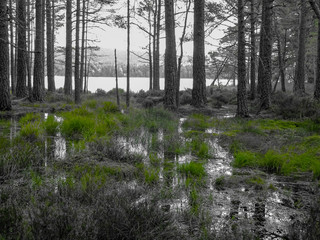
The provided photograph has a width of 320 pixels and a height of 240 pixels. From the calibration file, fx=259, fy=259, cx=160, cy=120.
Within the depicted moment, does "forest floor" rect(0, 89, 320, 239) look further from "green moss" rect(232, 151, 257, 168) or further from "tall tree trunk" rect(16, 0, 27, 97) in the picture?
"tall tree trunk" rect(16, 0, 27, 97)

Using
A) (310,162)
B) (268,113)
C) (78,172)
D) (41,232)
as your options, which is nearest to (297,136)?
(310,162)

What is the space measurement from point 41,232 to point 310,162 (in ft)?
13.3

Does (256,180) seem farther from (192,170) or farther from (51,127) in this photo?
(51,127)

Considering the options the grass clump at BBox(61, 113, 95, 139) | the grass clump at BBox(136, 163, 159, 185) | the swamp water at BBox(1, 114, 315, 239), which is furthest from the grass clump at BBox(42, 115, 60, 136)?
the grass clump at BBox(136, 163, 159, 185)

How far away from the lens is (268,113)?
10.0 metres

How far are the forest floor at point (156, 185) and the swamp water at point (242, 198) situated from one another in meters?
0.01

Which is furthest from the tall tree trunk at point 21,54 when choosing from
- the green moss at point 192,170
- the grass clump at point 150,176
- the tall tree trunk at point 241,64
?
the green moss at point 192,170

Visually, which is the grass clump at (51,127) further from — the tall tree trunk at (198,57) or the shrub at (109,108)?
the tall tree trunk at (198,57)

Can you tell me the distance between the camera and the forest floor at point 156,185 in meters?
2.13

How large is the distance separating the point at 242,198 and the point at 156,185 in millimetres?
1083

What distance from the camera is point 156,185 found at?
3373 millimetres

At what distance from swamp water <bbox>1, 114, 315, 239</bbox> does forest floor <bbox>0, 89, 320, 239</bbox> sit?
12mm

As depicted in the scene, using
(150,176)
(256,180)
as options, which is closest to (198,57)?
(256,180)

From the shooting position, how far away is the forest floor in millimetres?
2135
